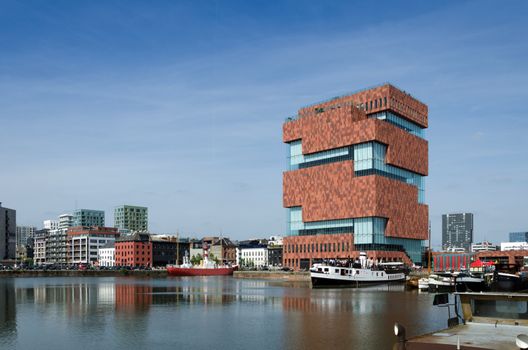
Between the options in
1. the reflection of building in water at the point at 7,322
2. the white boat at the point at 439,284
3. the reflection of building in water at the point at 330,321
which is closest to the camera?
the reflection of building in water at the point at 330,321

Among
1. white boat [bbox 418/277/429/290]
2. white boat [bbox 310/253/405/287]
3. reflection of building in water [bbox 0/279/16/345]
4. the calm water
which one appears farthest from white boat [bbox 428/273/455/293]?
reflection of building in water [bbox 0/279/16/345]

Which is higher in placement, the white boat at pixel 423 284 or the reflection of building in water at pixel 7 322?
the reflection of building in water at pixel 7 322

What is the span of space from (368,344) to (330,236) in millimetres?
156781

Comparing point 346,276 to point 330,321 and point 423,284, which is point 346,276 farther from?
point 330,321

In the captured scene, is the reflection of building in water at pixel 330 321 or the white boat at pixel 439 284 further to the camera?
the white boat at pixel 439 284

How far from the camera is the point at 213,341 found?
45438 mm

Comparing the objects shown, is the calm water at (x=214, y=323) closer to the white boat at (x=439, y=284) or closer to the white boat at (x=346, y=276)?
the white boat at (x=439, y=284)

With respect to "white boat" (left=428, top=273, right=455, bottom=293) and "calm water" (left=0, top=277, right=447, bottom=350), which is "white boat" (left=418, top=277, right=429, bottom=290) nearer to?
"white boat" (left=428, top=273, right=455, bottom=293)

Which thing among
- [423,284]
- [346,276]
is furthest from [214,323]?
[346,276]

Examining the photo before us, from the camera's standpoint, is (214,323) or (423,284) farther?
(423,284)

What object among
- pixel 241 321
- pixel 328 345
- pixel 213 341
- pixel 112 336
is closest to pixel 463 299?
pixel 328 345

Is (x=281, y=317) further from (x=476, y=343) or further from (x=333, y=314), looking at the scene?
(x=476, y=343)

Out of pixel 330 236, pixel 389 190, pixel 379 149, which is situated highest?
pixel 379 149

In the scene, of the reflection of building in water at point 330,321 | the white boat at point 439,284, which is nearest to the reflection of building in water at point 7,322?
the reflection of building in water at point 330,321
